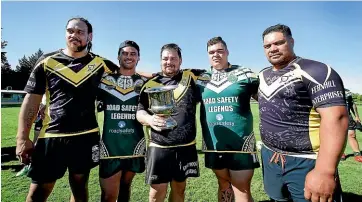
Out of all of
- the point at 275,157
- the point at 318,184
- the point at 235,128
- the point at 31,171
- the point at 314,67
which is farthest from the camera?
the point at 235,128

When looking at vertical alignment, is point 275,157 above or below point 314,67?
below

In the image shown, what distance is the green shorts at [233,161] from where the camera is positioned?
366 centimetres

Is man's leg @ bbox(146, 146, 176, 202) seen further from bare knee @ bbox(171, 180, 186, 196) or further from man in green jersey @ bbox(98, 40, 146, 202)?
man in green jersey @ bbox(98, 40, 146, 202)

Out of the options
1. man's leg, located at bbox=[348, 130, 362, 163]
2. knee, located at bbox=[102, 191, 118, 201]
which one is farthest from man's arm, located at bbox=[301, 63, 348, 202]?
man's leg, located at bbox=[348, 130, 362, 163]

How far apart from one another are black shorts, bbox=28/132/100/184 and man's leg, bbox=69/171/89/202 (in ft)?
0.21

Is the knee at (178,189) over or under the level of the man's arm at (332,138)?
under

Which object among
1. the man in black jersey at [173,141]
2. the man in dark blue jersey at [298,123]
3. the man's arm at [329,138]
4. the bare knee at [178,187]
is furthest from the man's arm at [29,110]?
the man's arm at [329,138]

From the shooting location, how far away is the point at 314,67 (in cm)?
255

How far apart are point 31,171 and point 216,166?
2455 millimetres

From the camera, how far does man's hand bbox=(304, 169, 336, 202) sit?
220 cm

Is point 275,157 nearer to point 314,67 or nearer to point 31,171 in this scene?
point 314,67

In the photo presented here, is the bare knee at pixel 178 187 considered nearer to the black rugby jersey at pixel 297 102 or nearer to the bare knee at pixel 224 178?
the bare knee at pixel 224 178

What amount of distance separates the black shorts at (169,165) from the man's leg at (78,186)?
845mm

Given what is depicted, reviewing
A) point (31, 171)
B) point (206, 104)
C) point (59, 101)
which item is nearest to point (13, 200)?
point (31, 171)
